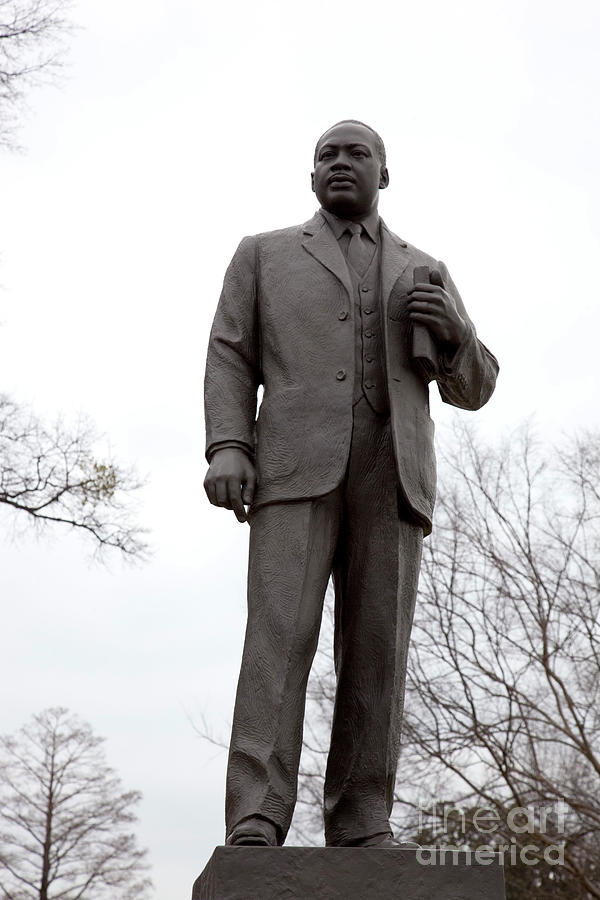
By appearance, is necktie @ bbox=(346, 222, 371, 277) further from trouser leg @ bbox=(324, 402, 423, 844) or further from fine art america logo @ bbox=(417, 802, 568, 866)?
fine art america logo @ bbox=(417, 802, 568, 866)

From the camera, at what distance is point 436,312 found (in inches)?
164

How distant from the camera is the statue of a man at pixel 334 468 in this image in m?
3.86

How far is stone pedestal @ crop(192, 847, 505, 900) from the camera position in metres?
3.38

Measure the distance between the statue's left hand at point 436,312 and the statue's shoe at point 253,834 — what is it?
1.76m

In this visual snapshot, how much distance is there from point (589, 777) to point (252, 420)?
1242 cm

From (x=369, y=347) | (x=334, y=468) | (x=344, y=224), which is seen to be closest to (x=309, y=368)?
(x=369, y=347)

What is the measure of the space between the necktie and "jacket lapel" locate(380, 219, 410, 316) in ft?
0.22

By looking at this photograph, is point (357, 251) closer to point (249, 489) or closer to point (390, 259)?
point (390, 259)

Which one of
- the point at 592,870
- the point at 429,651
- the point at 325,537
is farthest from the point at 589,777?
the point at 325,537

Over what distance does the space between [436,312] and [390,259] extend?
364 millimetres

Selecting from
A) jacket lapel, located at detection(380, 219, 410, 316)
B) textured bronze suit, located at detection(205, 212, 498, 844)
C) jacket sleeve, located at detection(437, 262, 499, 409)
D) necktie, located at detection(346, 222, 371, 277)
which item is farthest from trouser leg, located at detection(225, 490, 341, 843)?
necktie, located at detection(346, 222, 371, 277)

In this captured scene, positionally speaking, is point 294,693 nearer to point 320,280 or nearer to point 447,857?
point 447,857

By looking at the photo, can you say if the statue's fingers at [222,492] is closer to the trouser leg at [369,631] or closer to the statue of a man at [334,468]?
the statue of a man at [334,468]

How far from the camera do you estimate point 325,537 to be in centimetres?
404
